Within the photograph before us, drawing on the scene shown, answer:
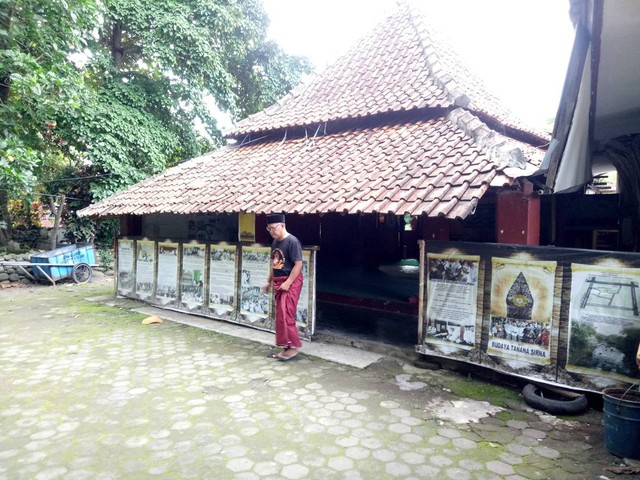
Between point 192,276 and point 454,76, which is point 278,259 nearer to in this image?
point 192,276

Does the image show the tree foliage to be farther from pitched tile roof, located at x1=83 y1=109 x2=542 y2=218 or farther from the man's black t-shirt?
the man's black t-shirt

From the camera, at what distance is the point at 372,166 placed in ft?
21.1

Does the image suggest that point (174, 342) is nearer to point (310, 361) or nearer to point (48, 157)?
point (310, 361)

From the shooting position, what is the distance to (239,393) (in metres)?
4.54

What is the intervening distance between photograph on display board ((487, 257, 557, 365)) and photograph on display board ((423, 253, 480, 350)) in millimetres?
229

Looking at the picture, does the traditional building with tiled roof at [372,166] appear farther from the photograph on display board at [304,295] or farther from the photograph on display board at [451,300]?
the photograph on display board at [304,295]

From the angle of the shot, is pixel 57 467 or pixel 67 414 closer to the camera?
pixel 57 467

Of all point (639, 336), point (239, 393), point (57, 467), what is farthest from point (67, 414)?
point (639, 336)

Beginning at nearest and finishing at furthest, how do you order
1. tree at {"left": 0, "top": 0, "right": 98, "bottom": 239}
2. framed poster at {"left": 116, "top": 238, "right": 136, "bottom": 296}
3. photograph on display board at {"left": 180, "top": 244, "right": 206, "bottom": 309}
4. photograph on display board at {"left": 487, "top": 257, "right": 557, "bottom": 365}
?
photograph on display board at {"left": 487, "top": 257, "right": 557, "bottom": 365}
photograph on display board at {"left": 180, "top": 244, "right": 206, "bottom": 309}
tree at {"left": 0, "top": 0, "right": 98, "bottom": 239}
framed poster at {"left": 116, "top": 238, "right": 136, "bottom": 296}

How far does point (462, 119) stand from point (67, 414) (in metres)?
6.30

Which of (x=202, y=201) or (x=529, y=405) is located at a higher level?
(x=202, y=201)

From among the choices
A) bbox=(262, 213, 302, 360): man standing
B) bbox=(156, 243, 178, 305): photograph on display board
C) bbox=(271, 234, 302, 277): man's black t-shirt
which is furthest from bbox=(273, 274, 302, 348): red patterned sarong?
bbox=(156, 243, 178, 305): photograph on display board

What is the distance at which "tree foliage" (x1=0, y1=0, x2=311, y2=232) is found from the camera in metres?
10.1

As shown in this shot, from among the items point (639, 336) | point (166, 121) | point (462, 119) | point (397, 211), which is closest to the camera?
point (639, 336)
